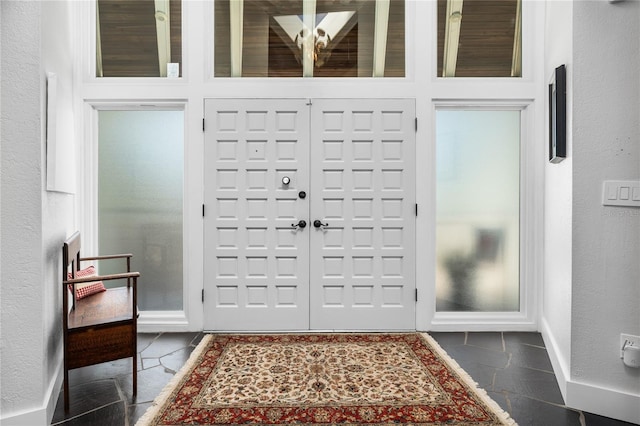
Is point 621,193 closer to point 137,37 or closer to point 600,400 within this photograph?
point 600,400

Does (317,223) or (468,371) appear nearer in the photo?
(468,371)

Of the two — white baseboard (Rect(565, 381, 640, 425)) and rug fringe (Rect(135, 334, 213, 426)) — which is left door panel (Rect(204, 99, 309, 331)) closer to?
rug fringe (Rect(135, 334, 213, 426))

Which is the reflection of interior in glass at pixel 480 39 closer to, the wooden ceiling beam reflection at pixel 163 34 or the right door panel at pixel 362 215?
the right door panel at pixel 362 215

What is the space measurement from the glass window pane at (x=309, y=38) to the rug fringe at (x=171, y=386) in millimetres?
2444

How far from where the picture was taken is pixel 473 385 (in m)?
2.69

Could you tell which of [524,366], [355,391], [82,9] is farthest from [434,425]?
[82,9]

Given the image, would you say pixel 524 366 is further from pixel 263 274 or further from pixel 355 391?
pixel 263 274

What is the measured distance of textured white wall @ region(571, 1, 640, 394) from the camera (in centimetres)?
237

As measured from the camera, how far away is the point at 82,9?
12.2 feet

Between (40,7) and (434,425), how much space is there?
124 inches

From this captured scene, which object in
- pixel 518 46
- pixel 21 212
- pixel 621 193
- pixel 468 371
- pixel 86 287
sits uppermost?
pixel 518 46

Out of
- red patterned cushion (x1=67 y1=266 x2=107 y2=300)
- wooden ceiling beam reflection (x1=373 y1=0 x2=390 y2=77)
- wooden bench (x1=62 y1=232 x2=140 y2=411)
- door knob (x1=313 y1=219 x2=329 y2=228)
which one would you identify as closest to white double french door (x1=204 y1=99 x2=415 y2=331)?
door knob (x1=313 y1=219 x2=329 y2=228)

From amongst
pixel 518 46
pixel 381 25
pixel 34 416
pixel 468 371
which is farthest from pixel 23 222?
pixel 518 46

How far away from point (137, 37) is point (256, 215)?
6.59 ft
